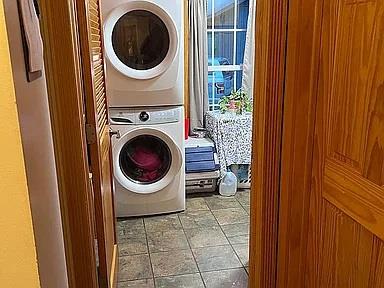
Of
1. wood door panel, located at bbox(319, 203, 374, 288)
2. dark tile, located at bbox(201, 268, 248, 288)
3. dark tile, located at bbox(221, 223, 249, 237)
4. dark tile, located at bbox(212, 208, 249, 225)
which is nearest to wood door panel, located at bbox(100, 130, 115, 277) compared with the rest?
dark tile, located at bbox(201, 268, 248, 288)

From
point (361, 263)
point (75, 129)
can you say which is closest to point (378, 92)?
point (361, 263)

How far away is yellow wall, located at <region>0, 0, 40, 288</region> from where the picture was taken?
671 mm

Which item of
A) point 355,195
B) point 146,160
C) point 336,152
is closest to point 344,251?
point 355,195

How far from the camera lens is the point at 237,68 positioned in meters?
4.11

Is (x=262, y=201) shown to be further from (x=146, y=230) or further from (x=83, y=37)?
(x=146, y=230)

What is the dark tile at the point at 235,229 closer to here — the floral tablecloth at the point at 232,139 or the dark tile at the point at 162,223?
the dark tile at the point at 162,223

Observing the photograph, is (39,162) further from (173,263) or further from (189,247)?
(189,247)

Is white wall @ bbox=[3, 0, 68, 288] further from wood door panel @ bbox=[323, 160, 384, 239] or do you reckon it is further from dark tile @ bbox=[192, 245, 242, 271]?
dark tile @ bbox=[192, 245, 242, 271]

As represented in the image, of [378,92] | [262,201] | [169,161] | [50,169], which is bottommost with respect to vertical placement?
[169,161]

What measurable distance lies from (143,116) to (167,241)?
0.91 m

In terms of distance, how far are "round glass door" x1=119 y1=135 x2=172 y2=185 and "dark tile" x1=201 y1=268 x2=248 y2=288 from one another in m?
0.95

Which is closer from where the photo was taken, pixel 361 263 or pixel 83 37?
pixel 361 263

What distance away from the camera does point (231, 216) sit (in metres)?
3.20

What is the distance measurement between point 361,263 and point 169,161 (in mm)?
2135
